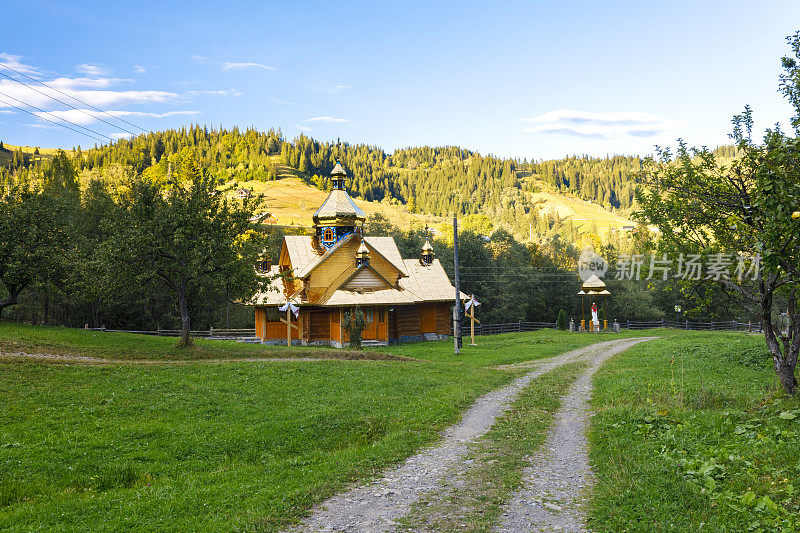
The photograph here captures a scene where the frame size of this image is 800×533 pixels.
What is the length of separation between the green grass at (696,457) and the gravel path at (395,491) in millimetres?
2833

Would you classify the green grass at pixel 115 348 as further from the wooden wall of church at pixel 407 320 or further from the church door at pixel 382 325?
the wooden wall of church at pixel 407 320

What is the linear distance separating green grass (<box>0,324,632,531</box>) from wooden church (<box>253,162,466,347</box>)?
16.3 meters

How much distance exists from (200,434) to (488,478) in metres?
7.59

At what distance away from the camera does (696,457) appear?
9.77m

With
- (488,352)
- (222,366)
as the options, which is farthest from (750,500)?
(488,352)

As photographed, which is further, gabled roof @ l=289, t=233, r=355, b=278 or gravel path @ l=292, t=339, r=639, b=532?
gabled roof @ l=289, t=233, r=355, b=278

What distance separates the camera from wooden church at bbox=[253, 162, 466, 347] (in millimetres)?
40719

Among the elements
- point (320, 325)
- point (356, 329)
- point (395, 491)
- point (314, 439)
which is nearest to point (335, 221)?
point (320, 325)

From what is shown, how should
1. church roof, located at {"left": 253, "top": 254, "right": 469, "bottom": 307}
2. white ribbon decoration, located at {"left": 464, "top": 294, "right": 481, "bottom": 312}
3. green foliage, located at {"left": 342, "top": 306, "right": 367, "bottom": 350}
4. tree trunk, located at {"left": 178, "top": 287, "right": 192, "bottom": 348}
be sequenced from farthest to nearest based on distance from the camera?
white ribbon decoration, located at {"left": 464, "top": 294, "right": 481, "bottom": 312} < church roof, located at {"left": 253, "top": 254, "right": 469, "bottom": 307} < green foliage, located at {"left": 342, "top": 306, "right": 367, "bottom": 350} < tree trunk, located at {"left": 178, "top": 287, "right": 192, "bottom": 348}

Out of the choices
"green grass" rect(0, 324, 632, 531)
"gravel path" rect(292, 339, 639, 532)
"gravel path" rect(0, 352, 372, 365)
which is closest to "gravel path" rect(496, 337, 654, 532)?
"gravel path" rect(292, 339, 639, 532)

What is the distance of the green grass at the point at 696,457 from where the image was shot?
→ 759cm

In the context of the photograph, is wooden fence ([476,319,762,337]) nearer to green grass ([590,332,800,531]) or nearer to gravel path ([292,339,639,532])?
green grass ([590,332,800,531])

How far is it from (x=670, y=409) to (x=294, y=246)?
1424 inches

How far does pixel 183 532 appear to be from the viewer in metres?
7.73
